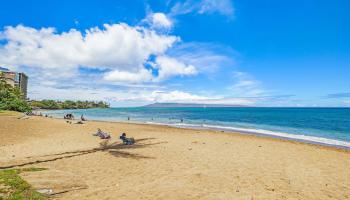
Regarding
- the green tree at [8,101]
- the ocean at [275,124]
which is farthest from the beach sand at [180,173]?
the green tree at [8,101]

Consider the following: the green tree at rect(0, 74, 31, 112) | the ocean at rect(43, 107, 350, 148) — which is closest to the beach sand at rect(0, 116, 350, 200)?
the ocean at rect(43, 107, 350, 148)

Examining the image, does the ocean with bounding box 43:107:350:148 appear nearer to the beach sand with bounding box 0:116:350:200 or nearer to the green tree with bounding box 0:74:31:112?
the green tree with bounding box 0:74:31:112

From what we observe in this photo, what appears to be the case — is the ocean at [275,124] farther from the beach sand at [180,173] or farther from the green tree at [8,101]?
the beach sand at [180,173]

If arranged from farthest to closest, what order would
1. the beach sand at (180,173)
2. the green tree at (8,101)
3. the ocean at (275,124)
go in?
the green tree at (8,101), the ocean at (275,124), the beach sand at (180,173)

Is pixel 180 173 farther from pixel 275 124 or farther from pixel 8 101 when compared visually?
pixel 8 101

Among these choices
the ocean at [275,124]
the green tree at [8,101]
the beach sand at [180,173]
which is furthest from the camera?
the green tree at [8,101]

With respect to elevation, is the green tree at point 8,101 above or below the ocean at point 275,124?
above

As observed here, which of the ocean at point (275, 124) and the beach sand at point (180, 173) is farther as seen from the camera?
the ocean at point (275, 124)

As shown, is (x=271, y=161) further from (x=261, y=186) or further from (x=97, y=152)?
(x=97, y=152)

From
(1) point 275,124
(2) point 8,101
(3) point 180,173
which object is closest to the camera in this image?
(3) point 180,173

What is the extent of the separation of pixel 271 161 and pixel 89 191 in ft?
33.5

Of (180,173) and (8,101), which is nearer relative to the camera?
(180,173)

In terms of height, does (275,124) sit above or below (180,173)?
above

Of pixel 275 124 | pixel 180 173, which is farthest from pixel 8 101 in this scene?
pixel 180 173
